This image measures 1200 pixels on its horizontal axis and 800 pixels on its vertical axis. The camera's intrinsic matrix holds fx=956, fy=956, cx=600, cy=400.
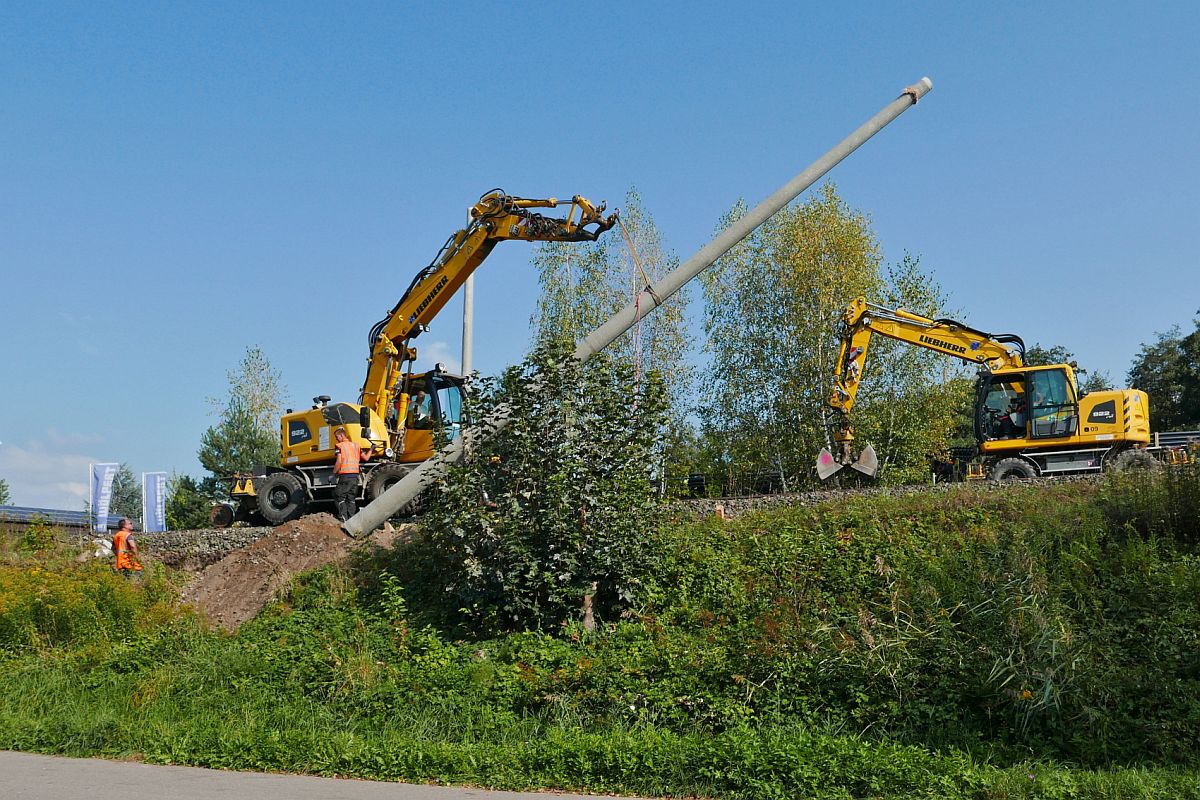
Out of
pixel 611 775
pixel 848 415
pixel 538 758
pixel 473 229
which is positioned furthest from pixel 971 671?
pixel 473 229

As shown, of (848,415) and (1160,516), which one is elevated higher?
(848,415)

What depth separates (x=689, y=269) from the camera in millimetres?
13719

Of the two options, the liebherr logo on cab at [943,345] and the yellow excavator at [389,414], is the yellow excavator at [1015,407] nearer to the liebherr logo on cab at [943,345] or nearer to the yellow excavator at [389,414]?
the liebherr logo on cab at [943,345]

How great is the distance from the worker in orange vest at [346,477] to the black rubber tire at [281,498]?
5.50 ft

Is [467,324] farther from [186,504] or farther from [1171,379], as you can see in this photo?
[1171,379]

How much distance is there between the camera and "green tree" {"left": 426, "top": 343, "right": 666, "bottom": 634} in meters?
10.5

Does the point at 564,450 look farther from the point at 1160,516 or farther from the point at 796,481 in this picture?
the point at 796,481

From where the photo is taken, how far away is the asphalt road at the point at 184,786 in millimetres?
7098

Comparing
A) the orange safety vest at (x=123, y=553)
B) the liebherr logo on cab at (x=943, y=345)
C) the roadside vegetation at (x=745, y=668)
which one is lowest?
the roadside vegetation at (x=745, y=668)

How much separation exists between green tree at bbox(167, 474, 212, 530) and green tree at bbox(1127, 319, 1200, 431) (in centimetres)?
4500

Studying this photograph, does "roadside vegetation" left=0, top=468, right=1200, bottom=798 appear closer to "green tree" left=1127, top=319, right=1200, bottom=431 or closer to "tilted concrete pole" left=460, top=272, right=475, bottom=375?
"tilted concrete pole" left=460, top=272, right=475, bottom=375

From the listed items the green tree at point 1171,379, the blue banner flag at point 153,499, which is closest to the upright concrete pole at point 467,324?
the blue banner flag at point 153,499

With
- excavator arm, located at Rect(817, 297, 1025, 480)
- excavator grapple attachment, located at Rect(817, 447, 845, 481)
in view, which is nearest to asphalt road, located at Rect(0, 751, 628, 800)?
excavator grapple attachment, located at Rect(817, 447, 845, 481)

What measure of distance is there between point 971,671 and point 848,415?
1139cm
